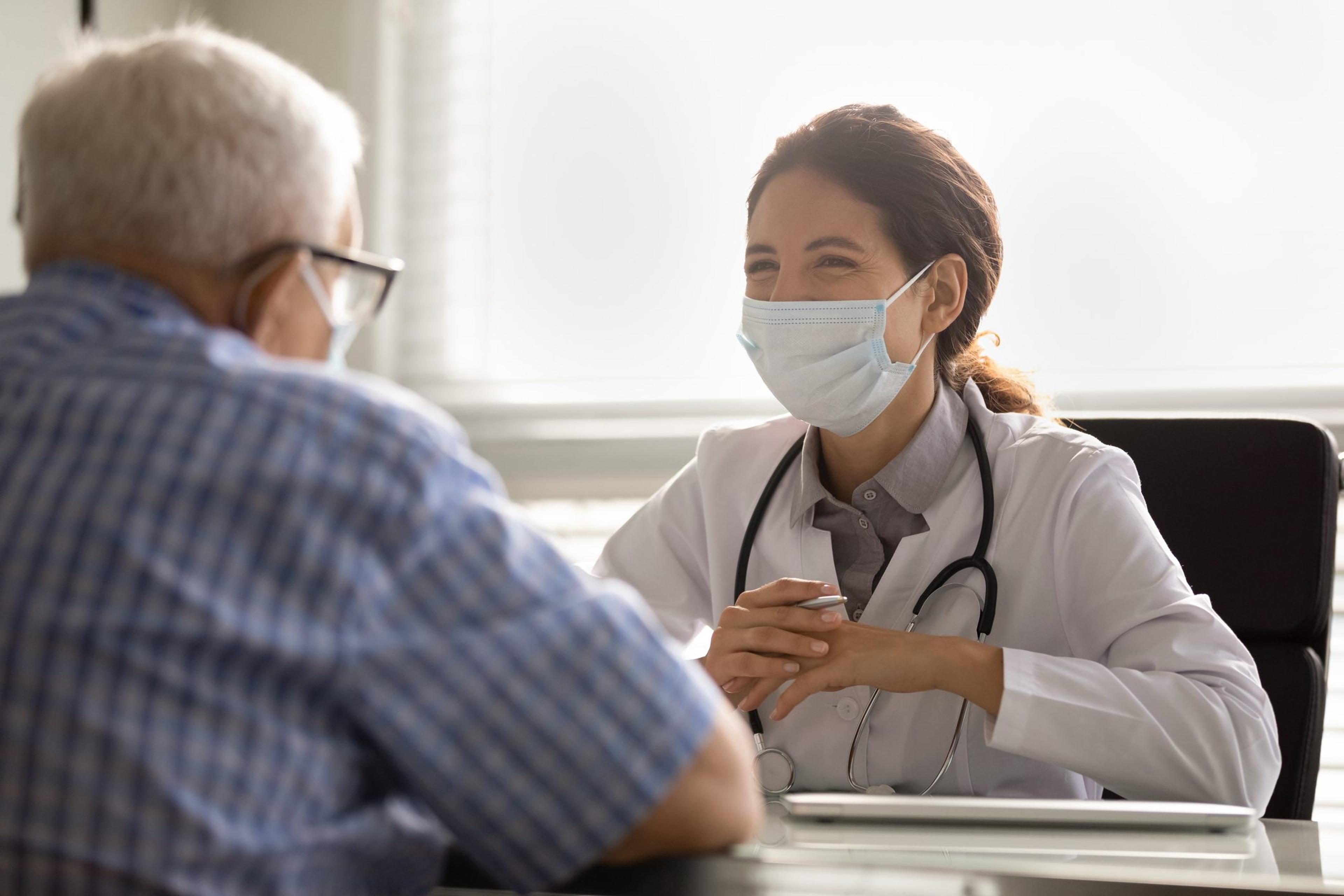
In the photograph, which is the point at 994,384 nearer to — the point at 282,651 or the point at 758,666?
the point at 758,666

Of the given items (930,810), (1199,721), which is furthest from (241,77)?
(1199,721)

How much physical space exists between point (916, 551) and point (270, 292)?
85cm

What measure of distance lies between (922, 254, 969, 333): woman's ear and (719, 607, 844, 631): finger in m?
0.47

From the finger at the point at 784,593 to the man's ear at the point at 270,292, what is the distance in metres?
0.61

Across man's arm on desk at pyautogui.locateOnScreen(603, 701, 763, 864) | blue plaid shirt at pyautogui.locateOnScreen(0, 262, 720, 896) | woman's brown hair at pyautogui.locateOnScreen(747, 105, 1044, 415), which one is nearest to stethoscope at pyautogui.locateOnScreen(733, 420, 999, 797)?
woman's brown hair at pyautogui.locateOnScreen(747, 105, 1044, 415)

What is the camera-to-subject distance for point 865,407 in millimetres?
1425

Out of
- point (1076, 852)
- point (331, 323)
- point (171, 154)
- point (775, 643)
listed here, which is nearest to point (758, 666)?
point (775, 643)

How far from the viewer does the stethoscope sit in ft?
4.16

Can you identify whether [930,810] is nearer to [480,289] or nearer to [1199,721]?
→ [1199,721]

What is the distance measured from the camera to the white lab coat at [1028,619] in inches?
44.0

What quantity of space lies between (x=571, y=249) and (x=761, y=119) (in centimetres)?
52

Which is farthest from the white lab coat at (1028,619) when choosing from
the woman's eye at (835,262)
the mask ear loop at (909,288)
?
the woman's eye at (835,262)

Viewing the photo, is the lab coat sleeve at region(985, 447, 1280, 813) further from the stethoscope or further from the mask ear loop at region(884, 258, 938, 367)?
the mask ear loop at region(884, 258, 938, 367)

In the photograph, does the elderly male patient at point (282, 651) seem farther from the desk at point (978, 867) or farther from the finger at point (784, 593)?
the finger at point (784, 593)
